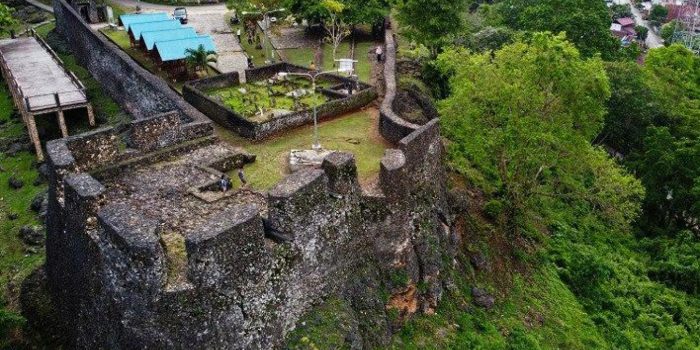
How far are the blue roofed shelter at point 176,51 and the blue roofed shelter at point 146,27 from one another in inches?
92.7

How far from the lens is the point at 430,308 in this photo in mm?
18859

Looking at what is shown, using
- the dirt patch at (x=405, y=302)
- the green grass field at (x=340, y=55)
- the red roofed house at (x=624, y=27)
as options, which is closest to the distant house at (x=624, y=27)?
the red roofed house at (x=624, y=27)

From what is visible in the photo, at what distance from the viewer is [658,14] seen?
83625 mm

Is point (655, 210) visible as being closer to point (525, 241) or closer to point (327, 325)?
point (525, 241)

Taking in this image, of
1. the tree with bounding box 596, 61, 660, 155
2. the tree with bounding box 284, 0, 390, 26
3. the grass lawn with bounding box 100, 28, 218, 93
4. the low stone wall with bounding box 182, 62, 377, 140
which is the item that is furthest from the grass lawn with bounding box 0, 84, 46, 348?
the tree with bounding box 596, 61, 660, 155

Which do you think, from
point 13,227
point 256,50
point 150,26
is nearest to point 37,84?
point 150,26

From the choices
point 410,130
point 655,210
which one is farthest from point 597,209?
point 410,130

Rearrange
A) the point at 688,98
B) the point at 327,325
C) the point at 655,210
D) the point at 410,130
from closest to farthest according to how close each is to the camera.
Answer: the point at 327,325 → the point at 410,130 → the point at 655,210 → the point at 688,98

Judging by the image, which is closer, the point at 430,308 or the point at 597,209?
the point at 430,308

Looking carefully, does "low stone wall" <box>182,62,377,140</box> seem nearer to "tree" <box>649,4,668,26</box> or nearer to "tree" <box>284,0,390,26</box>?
"tree" <box>284,0,390,26</box>

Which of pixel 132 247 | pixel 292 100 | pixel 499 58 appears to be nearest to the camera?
pixel 132 247

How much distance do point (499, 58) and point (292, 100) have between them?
324 inches

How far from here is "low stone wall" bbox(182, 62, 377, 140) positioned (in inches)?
866

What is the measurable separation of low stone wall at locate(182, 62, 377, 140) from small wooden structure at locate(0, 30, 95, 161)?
17.5 ft
